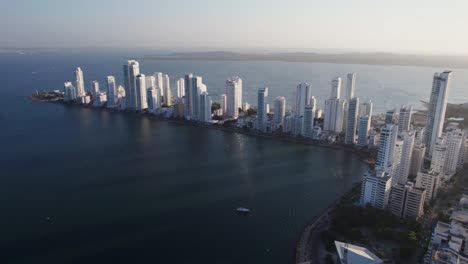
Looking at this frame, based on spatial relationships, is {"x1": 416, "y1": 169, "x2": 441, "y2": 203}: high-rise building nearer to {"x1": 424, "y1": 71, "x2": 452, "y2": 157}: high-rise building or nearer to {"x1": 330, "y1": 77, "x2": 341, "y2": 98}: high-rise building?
{"x1": 424, "y1": 71, "x2": 452, "y2": 157}: high-rise building

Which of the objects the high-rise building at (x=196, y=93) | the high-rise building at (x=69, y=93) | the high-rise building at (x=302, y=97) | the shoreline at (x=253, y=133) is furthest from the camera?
the high-rise building at (x=69, y=93)

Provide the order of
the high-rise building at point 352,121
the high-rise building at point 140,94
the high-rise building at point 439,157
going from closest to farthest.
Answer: the high-rise building at point 439,157 → the high-rise building at point 352,121 → the high-rise building at point 140,94

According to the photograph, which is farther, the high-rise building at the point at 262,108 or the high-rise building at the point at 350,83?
the high-rise building at the point at 350,83

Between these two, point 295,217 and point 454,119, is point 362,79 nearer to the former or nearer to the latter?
point 454,119

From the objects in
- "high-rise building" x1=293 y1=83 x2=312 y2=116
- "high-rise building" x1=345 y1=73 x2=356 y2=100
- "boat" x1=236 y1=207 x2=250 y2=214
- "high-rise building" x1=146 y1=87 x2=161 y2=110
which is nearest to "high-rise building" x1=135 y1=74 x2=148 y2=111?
"high-rise building" x1=146 y1=87 x2=161 y2=110

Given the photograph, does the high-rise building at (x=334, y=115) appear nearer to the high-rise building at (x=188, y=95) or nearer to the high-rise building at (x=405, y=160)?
the high-rise building at (x=405, y=160)

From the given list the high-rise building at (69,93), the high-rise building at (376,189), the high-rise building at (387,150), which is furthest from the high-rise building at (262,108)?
the high-rise building at (69,93)
